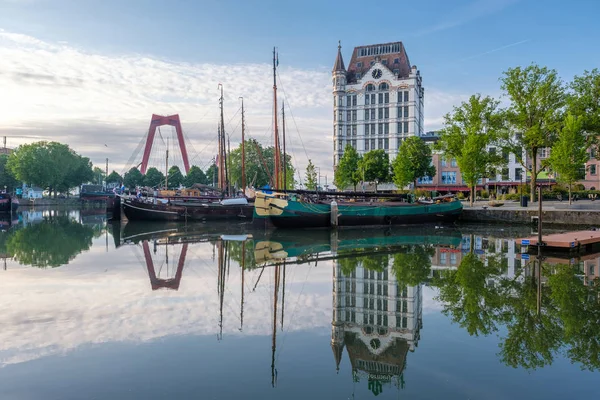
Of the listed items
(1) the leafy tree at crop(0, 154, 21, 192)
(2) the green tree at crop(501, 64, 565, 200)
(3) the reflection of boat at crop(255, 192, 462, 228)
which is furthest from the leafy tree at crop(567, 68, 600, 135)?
Result: (1) the leafy tree at crop(0, 154, 21, 192)

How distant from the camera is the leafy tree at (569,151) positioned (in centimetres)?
4134

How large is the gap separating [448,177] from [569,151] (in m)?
36.7

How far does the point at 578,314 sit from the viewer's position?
11039mm

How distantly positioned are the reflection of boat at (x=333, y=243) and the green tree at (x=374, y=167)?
3672 cm

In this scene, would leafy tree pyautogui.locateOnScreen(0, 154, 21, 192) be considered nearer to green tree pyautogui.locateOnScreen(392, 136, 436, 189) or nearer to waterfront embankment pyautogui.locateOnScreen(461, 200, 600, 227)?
green tree pyautogui.locateOnScreen(392, 136, 436, 189)

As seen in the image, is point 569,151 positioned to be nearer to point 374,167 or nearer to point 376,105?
point 374,167

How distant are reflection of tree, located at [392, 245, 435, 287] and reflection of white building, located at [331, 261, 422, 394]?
23.8 inches

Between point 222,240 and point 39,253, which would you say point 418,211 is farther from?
point 39,253

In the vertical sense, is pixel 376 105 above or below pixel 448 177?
above

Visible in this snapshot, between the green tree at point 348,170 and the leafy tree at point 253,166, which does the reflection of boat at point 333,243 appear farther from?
the leafy tree at point 253,166

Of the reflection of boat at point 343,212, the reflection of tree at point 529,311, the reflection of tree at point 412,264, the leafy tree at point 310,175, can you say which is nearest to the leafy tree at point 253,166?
the leafy tree at point 310,175

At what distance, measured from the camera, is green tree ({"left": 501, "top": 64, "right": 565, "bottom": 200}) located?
44688mm

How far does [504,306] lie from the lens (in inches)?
464

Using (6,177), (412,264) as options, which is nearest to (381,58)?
(412,264)
